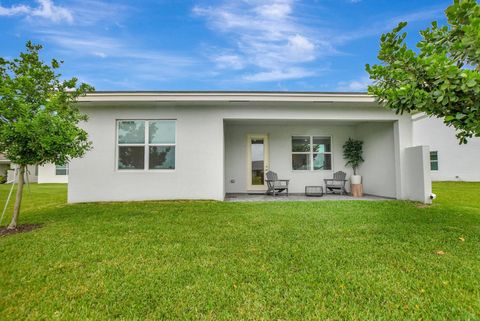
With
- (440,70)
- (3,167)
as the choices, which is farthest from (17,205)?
(3,167)

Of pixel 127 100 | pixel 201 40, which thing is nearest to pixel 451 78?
pixel 127 100

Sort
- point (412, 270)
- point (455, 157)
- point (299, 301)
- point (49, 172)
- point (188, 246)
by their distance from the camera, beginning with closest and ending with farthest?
point (299, 301) → point (412, 270) → point (188, 246) → point (455, 157) → point (49, 172)

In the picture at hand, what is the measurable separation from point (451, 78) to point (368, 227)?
3033 millimetres

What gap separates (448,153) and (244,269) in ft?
61.9

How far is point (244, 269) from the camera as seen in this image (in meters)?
2.92

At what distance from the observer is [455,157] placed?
52.4 ft

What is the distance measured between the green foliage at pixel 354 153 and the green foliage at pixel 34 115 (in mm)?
8769

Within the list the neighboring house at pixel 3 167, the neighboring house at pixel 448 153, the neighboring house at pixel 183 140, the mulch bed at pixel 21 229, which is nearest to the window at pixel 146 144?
the neighboring house at pixel 183 140

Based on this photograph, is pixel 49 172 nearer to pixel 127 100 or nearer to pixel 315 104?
pixel 127 100

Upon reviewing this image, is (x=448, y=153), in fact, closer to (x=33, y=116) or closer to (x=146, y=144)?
(x=146, y=144)

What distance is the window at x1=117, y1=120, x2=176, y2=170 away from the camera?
7.95 meters

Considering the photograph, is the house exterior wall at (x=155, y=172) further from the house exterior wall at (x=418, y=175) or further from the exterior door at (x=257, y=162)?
the house exterior wall at (x=418, y=175)

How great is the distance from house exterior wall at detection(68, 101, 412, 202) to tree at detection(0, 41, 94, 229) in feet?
8.15

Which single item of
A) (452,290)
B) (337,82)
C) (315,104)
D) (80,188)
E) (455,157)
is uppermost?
(337,82)
